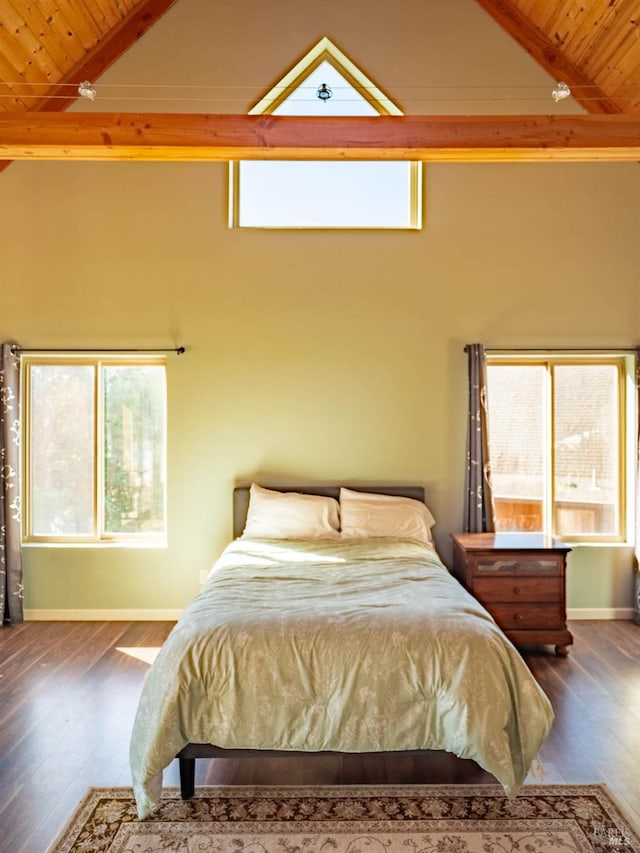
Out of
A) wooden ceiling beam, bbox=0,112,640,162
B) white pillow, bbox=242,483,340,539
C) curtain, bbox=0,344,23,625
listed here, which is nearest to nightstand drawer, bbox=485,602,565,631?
white pillow, bbox=242,483,340,539

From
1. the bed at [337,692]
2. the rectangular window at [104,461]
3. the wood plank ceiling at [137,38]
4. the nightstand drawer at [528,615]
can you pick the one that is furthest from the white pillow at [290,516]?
the wood plank ceiling at [137,38]

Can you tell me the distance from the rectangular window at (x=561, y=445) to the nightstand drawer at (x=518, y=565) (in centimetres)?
82

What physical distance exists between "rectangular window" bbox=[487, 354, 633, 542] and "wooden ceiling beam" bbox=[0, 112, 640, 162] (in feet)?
5.60

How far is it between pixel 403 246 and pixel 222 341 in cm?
151

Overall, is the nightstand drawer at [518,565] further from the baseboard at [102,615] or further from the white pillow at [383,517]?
the baseboard at [102,615]

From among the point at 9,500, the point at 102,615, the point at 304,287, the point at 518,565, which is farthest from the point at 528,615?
the point at 9,500

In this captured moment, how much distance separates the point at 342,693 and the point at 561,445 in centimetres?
300

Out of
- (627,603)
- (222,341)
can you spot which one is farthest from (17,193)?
(627,603)

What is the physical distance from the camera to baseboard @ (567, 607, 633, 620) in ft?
14.5

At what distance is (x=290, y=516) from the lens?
13.2 feet

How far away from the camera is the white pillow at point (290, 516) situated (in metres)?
3.97

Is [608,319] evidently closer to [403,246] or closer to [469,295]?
[469,295]

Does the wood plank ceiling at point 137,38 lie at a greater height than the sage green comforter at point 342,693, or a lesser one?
greater

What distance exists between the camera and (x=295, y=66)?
441 cm
